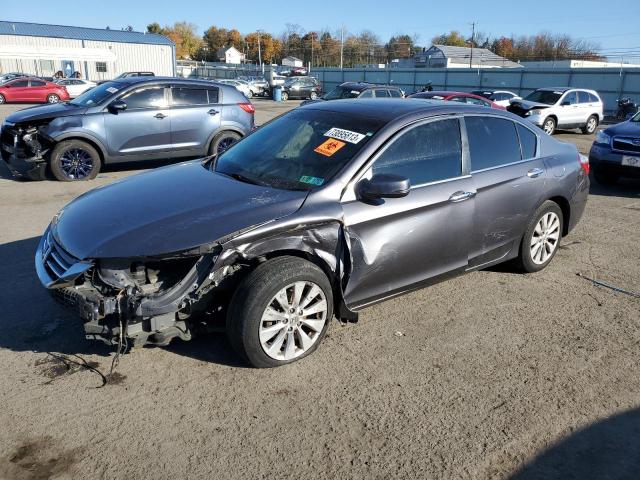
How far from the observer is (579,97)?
62.2 feet

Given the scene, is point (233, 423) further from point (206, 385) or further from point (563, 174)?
point (563, 174)

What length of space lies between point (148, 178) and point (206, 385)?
1.86 m

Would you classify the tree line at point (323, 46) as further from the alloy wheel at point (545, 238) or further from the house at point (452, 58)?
the alloy wheel at point (545, 238)

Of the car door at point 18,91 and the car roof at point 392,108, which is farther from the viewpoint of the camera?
the car door at point 18,91

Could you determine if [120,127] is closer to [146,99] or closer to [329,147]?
[146,99]

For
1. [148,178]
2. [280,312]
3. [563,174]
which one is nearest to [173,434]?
[280,312]

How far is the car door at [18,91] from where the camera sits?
92.7 feet

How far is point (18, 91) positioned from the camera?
28500mm

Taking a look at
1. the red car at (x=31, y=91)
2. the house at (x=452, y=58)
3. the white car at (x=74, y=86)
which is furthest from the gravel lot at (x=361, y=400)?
the house at (x=452, y=58)

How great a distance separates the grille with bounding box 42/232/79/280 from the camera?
10.8 ft

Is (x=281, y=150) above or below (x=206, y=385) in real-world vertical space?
above

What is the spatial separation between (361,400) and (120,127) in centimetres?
734

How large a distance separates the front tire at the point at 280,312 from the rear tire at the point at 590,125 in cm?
1914

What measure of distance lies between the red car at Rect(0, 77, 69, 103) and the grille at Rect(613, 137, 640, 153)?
96.2 ft
